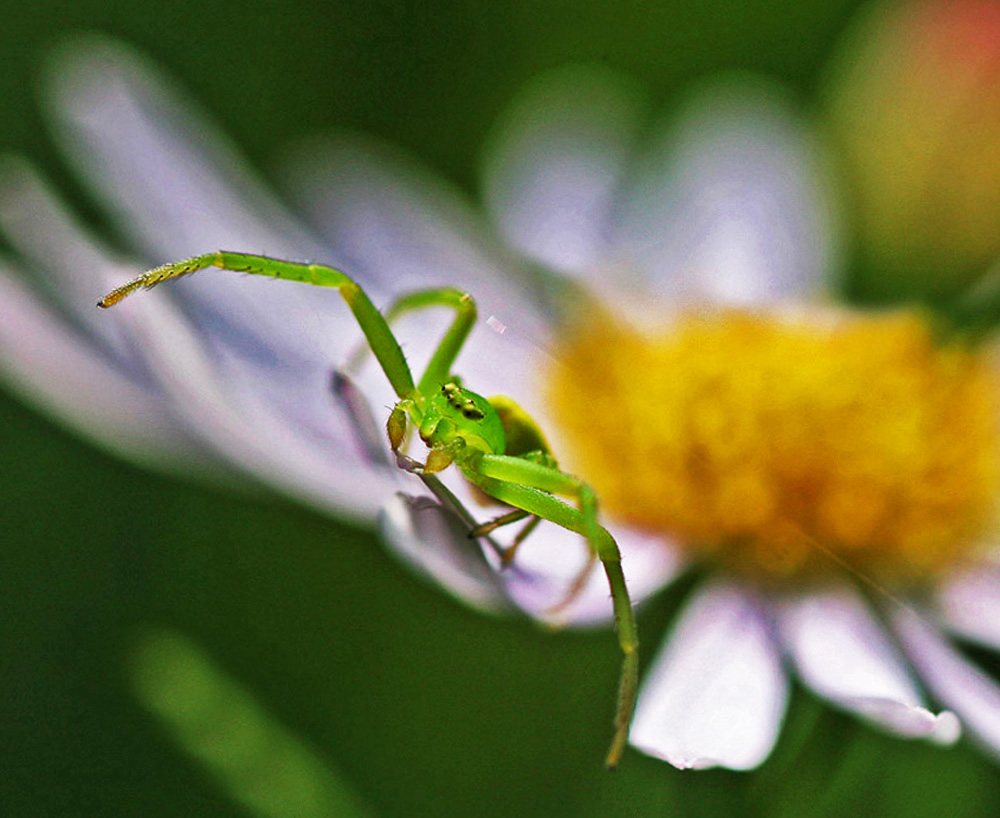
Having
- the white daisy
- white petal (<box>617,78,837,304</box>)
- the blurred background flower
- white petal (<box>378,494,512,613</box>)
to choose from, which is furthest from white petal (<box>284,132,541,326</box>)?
white petal (<box>378,494,512,613</box>)

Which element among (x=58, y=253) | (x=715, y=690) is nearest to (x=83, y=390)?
(x=58, y=253)

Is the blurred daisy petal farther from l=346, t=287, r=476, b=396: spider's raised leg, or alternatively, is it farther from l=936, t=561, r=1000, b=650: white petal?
l=936, t=561, r=1000, b=650: white petal

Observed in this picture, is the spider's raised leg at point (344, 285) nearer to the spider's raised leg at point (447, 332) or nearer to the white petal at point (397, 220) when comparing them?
the spider's raised leg at point (447, 332)

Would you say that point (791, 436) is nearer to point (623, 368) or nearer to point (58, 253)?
point (623, 368)

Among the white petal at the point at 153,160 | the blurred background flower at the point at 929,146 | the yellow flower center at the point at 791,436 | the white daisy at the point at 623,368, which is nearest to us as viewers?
the white daisy at the point at 623,368

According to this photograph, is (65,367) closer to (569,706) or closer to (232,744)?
(232,744)

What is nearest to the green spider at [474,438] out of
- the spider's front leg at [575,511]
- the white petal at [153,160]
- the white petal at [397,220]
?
the spider's front leg at [575,511]

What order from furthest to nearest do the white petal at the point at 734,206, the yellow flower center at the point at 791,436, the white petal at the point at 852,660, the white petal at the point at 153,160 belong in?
the white petal at the point at 734,206 < the white petal at the point at 153,160 < the yellow flower center at the point at 791,436 < the white petal at the point at 852,660
